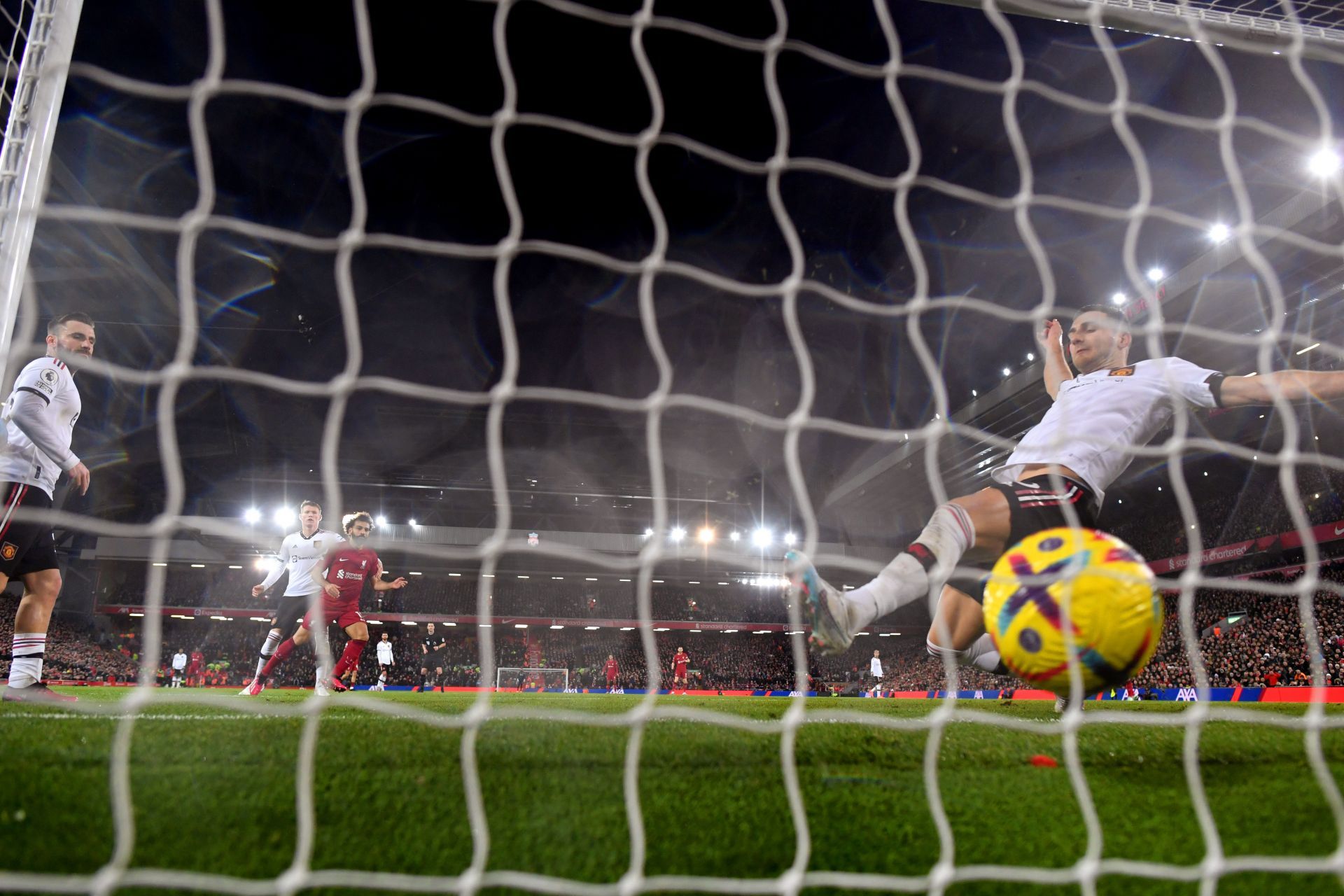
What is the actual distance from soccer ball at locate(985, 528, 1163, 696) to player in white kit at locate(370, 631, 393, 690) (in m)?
16.3

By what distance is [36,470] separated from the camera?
3965 mm

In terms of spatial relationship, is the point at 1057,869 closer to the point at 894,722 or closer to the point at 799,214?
the point at 894,722

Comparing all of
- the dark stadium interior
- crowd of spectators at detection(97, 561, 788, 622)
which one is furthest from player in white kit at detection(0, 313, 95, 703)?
crowd of spectators at detection(97, 561, 788, 622)

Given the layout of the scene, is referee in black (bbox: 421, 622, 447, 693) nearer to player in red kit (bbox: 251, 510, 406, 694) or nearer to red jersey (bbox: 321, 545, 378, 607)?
player in red kit (bbox: 251, 510, 406, 694)

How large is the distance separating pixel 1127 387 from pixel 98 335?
17581mm

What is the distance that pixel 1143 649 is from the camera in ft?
7.73

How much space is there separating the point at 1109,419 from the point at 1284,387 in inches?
25.6

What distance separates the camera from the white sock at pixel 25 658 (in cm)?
424

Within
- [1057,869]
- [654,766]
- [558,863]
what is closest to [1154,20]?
[1057,869]

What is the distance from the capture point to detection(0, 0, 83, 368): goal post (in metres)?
2.29

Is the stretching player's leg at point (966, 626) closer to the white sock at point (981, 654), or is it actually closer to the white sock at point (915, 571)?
the white sock at point (981, 654)

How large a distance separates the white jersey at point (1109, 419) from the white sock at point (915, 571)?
316mm

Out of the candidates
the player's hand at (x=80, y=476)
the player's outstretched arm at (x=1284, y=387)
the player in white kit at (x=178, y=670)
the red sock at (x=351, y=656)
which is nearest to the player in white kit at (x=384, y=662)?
the player in white kit at (x=178, y=670)

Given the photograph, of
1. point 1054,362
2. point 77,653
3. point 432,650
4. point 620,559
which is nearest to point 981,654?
point 1054,362
